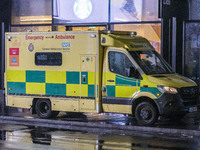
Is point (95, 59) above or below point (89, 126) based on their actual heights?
above

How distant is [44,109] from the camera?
16.8m

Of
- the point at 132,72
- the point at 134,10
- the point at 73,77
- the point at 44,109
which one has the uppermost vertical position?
the point at 134,10

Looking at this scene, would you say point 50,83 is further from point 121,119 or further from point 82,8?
point 82,8

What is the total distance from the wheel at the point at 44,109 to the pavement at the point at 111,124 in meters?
0.24

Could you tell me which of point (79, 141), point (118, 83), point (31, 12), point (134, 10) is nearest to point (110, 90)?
point (118, 83)

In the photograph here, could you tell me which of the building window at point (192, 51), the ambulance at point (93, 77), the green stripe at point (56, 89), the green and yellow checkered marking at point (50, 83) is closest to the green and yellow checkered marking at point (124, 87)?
the ambulance at point (93, 77)

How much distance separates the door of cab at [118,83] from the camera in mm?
14820

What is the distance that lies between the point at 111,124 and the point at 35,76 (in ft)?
10.8

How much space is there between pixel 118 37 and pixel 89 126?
8.80 ft

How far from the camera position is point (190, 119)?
1580 centimetres

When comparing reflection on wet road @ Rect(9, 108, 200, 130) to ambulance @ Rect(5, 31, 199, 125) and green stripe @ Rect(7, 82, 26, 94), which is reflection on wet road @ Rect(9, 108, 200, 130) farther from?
green stripe @ Rect(7, 82, 26, 94)

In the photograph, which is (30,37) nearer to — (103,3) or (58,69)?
(58,69)

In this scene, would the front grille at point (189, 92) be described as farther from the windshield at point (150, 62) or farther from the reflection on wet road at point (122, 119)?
the windshield at point (150, 62)

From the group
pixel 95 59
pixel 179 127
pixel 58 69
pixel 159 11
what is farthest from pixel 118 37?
pixel 159 11
